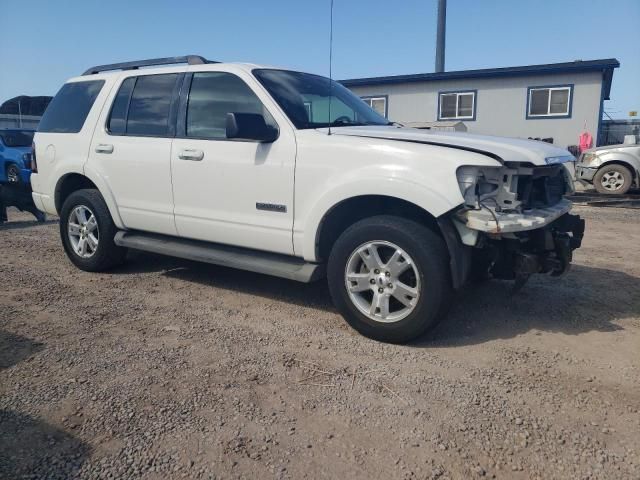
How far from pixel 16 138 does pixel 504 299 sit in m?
13.0

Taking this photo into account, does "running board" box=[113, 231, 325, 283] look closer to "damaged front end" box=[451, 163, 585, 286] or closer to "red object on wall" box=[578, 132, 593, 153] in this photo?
"damaged front end" box=[451, 163, 585, 286]

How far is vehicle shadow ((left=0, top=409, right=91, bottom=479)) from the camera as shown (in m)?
2.33

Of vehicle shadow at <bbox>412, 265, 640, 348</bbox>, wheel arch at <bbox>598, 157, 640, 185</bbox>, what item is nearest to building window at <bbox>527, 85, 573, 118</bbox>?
wheel arch at <bbox>598, 157, 640, 185</bbox>

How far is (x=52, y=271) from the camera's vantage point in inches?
225

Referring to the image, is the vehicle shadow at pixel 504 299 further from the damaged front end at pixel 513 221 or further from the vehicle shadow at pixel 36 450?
the vehicle shadow at pixel 36 450

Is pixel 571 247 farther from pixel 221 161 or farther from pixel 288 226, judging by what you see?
pixel 221 161

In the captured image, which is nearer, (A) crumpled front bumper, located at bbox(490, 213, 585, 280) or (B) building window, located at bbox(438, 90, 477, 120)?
(A) crumpled front bumper, located at bbox(490, 213, 585, 280)

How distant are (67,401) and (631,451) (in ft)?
9.55

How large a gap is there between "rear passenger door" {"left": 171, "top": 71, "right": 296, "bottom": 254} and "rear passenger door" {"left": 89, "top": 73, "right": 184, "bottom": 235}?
15cm

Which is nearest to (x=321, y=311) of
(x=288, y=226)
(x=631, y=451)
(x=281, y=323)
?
(x=281, y=323)

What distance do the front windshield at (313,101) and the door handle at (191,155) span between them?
32.0 inches

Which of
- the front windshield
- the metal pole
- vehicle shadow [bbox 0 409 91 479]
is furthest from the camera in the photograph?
the metal pole

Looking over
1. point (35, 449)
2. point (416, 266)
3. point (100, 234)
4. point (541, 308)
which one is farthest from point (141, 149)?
point (541, 308)

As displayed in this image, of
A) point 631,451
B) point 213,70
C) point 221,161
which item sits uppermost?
point 213,70
